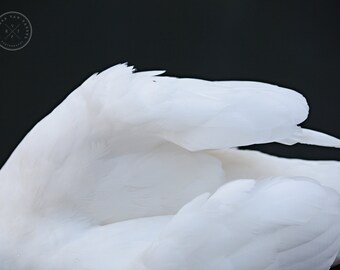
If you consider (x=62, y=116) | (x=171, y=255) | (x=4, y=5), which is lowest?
(x=171, y=255)

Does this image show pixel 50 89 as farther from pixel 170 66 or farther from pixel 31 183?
pixel 31 183

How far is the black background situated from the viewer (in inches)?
45.3

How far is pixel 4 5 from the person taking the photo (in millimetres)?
1212

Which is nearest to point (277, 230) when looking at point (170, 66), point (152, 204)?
point (152, 204)

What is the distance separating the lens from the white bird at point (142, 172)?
0.66m

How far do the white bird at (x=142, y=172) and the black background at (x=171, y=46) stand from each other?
1.32 feet

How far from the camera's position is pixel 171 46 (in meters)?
1.19

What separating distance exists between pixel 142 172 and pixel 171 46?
49 centimetres

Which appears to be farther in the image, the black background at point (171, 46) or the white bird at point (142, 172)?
the black background at point (171, 46)

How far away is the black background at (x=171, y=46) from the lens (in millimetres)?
1149

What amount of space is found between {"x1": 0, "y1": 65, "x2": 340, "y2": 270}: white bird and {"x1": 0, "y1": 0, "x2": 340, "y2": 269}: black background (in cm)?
40

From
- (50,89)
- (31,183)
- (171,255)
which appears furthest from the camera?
(50,89)

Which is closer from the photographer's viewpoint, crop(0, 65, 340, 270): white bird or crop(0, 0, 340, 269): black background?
crop(0, 65, 340, 270): white bird

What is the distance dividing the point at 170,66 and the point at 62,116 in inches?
17.7
